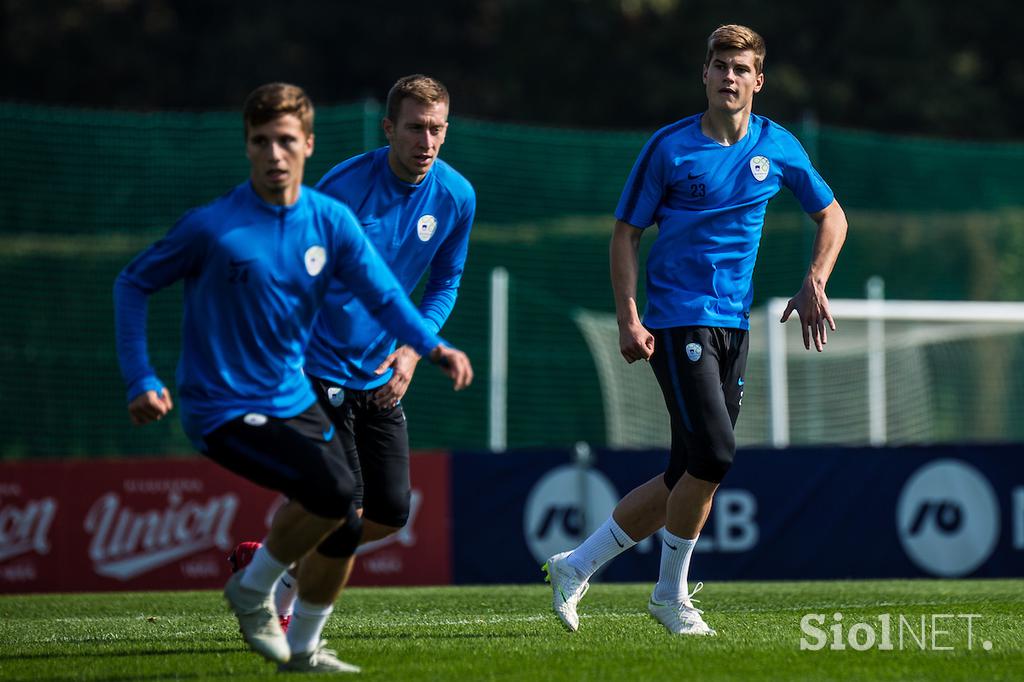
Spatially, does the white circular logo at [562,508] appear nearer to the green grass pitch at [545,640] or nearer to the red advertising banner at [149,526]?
→ the red advertising banner at [149,526]

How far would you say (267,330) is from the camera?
5.44 m

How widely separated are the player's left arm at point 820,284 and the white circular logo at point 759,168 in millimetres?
349

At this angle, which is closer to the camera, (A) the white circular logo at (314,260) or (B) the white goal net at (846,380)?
(A) the white circular logo at (314,260)

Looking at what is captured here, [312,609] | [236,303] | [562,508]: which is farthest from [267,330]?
[562,508]

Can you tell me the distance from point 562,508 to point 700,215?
20.8ft

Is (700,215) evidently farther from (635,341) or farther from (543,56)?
(543,56)

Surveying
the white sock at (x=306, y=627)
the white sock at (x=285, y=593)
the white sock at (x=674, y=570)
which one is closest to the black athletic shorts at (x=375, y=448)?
the white sock at (x=285, y=593)

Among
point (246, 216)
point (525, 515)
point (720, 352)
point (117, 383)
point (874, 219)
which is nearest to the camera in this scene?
point (246, 216)

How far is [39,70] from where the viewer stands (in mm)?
33031

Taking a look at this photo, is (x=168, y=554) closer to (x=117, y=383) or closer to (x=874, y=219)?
(x=117, y=383)

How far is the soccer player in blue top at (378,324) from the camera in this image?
6.41 meters

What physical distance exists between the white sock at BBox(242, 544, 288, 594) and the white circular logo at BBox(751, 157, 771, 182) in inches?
107

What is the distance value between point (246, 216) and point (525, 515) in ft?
25.2

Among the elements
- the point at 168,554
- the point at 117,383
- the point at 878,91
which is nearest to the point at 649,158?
the point at 168,554
